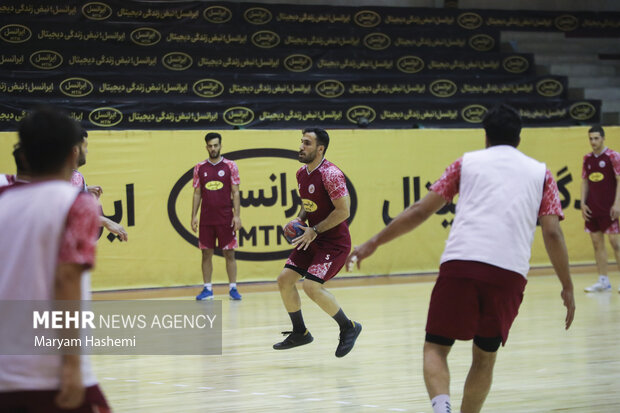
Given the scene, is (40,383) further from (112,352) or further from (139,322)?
(139,322)

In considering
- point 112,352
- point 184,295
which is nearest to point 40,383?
point 112,352

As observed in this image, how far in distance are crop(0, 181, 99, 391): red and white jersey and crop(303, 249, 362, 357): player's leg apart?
197 inches

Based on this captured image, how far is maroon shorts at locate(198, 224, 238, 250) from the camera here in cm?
1314

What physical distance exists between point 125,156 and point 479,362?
10497 mm

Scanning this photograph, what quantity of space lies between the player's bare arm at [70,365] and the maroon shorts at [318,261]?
5079mm

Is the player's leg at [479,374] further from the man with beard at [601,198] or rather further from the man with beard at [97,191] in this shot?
the man with beard at [601,198]

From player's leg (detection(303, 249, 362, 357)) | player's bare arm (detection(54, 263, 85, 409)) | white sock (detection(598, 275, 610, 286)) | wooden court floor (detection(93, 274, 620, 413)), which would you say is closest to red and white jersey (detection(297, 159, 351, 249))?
player's leg (detection(303, 249, 362, 357))

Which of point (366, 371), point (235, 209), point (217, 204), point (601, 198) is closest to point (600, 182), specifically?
point (601, 198)

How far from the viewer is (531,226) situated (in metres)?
4.50

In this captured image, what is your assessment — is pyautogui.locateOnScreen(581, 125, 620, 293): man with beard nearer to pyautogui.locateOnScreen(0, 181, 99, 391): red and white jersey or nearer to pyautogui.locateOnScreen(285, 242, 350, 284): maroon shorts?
pyautogui.locateOnScreen(285, 242, 350, 284): maroon shorts

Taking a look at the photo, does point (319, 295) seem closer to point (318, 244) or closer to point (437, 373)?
point (318, 244)

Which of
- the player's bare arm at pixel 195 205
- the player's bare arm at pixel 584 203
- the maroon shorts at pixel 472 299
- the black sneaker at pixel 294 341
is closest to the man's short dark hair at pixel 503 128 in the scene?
the maroon shorts at pixel 472 299

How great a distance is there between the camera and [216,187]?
13273 millimetres

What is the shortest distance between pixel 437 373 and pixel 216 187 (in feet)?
29.9
